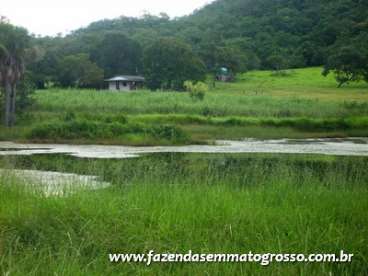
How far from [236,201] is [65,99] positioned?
4966 cm

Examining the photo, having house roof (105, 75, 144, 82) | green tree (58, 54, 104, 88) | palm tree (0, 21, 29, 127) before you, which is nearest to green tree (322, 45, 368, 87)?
house roof (105, 75, 144, 82)

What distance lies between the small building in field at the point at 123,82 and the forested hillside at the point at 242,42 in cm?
261

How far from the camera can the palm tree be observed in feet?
125

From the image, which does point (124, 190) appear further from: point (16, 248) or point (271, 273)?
point (271, 273)

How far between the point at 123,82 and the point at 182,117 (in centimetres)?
3636

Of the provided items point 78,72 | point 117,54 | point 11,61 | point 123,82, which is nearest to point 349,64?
point 123,82

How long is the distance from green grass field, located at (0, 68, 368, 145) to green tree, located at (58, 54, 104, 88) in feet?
42.1

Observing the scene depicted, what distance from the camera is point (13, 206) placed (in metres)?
7.26

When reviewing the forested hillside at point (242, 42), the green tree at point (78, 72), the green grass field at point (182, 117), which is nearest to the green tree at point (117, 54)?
the forested hillside at point (242, 42)

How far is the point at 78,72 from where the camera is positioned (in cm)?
7512

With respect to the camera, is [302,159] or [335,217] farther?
[302,159]

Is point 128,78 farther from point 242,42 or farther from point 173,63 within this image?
point 242,42

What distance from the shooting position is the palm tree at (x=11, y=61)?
1505 inches

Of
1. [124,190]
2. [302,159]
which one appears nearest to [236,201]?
[124,190]
